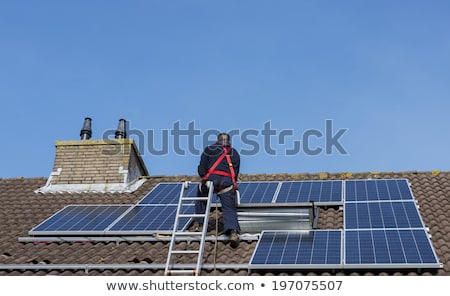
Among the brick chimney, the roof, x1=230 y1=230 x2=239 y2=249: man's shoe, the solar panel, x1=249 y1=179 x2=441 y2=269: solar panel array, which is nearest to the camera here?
x1=249 y1=179 x2=441 y2=269: solar panel array

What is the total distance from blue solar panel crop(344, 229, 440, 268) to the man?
176 cm

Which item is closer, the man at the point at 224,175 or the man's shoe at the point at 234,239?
the man's shoe at the point at 234,239

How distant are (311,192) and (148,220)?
3.14 meters

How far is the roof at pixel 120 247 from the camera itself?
985cm

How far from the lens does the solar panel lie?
30.9ft

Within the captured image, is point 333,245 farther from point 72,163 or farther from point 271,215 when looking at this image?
point 72,163

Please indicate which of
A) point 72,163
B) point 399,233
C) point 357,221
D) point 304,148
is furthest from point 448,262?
point 72,163

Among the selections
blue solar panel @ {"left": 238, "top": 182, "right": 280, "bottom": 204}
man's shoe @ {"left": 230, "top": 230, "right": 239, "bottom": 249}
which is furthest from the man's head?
man's shoe @ {"left": 230, "top": 230, "right": 239, "bottom": 249}

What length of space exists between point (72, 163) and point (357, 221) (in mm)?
7001

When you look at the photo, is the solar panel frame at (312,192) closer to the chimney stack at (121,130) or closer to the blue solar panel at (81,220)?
the blue solar panel at (81,220)

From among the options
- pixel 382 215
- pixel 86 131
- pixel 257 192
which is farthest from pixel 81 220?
pixel 382 215

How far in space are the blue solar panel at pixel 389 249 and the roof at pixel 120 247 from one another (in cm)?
13

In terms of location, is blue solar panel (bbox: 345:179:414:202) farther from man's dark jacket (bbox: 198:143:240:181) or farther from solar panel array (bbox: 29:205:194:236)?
solar panel array (bbox: 29:205:194:236)

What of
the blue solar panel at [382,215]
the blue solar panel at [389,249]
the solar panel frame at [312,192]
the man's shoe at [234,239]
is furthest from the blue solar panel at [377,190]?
the man's shoe at [234,239]
